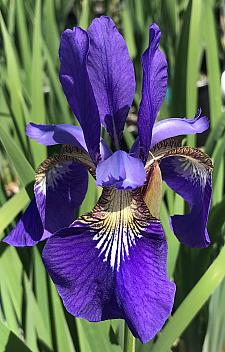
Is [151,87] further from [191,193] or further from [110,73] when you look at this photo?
[191,193]

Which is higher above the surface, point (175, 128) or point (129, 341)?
point (175, 128)

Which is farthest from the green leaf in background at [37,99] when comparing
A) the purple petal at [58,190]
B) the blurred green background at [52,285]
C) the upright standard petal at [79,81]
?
the upright standard petal at [79,81]

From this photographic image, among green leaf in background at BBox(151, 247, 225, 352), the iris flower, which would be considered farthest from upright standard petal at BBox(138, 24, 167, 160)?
green leaf in background at BBox(151, 247, 225, 352)

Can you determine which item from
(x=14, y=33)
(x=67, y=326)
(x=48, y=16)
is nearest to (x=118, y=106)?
(x=67, y=326)

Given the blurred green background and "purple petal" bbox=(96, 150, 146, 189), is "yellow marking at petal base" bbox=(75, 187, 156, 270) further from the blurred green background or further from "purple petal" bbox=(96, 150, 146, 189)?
the blurred green background

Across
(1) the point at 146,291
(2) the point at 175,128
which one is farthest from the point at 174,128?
(1) the point at 146,291

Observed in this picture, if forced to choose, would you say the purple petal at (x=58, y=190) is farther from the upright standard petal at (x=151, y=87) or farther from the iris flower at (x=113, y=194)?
the upright standard petal at (x=151, y=87)

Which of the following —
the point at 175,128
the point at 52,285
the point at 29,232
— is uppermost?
the point at 175,128
